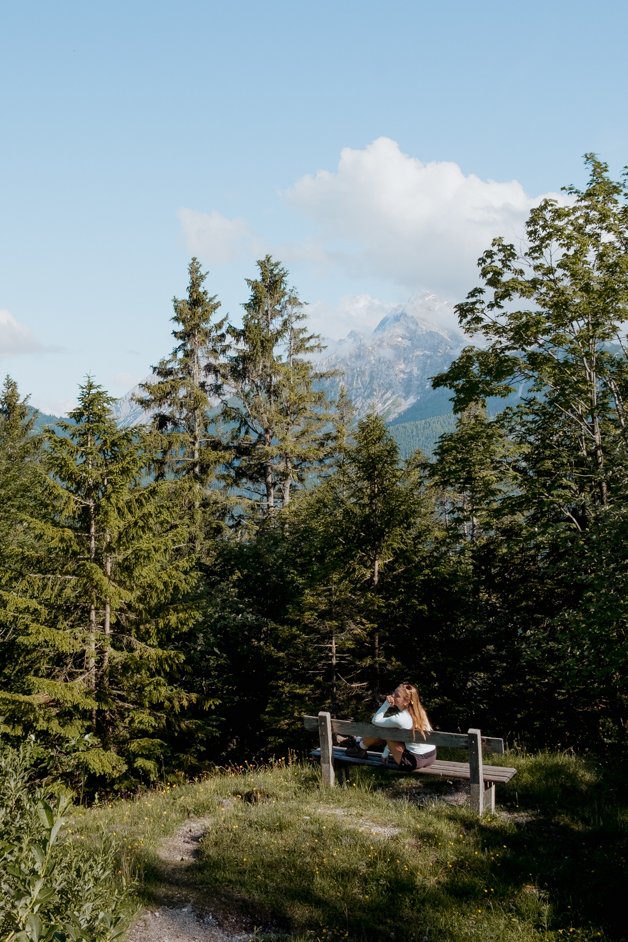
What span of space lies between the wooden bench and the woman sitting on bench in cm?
10

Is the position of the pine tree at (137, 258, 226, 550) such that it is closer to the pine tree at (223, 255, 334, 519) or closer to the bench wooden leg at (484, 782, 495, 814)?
the pine tree at (223, 255, 334, 519)

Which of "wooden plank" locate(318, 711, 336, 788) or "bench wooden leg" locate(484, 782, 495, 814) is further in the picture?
"wooden plank" locate(318, 711, 336, 788)

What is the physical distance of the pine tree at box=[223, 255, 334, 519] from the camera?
28.6 meters

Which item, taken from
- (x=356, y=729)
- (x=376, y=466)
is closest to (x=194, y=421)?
(x=376, y=466)

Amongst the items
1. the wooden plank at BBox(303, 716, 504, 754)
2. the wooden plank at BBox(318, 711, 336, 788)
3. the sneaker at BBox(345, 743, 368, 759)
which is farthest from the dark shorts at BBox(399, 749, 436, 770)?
the wooden plank at BBox(318, 711, 336, 788)

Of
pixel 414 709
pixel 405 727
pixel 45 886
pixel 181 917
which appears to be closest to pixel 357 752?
pixel 405 727

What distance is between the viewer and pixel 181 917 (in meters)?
6.88

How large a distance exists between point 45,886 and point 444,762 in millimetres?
7759

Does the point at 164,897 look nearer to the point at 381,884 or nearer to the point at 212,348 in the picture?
the point at 381,884

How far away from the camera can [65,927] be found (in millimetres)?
2934

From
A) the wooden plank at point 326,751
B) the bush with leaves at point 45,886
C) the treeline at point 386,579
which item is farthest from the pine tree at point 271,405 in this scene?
the bush with leaves at point 45,886

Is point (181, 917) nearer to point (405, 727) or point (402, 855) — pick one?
point (402, 855)

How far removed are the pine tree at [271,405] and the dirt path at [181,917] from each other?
2026 centimetres

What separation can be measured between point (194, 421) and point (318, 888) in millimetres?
21876
